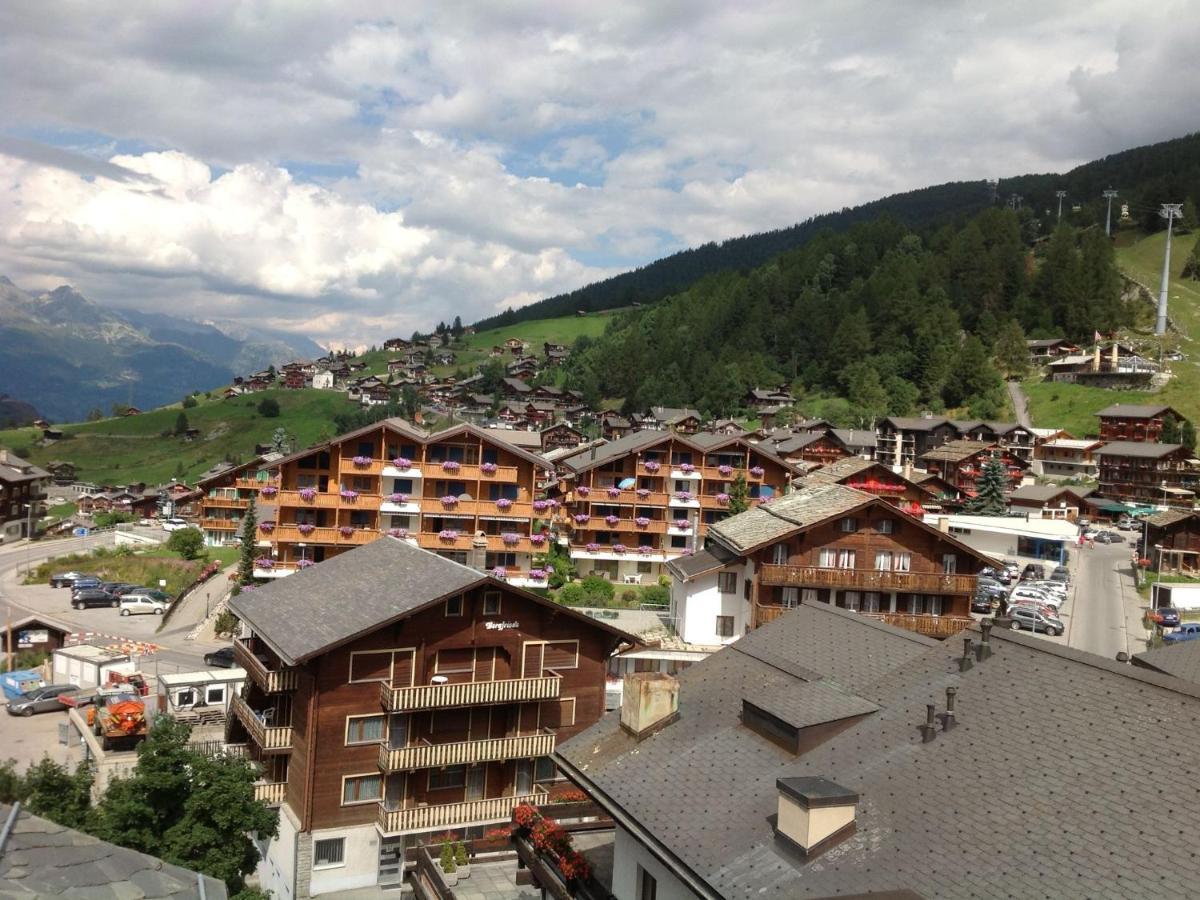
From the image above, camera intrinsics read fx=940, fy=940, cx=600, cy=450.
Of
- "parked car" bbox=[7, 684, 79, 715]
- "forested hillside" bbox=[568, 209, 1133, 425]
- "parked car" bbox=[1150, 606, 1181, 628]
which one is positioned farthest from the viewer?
"forested hillside" bbox=[568, 209, 1133, 425]

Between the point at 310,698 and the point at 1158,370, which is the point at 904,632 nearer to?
the point at 310,698

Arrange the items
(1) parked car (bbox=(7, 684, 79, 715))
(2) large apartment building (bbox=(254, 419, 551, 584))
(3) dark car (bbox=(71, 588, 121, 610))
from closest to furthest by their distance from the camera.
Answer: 1. (1) parked car (bbox=(7, 684, 79, 715))
2. (2) large apartment building (bbox=(254, 419, 551, 584))
3. (3) dark car (bbox=(71, 588, 121, 610))

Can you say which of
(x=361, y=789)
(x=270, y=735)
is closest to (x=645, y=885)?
(x=361, y=789)

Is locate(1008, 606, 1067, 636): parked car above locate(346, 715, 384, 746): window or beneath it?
beneath

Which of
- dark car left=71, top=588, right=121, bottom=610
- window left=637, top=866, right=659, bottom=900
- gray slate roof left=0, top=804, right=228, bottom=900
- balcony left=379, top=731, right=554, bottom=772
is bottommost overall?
dark car left=71, top=588, right=121, bottom=610

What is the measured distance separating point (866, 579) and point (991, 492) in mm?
54346

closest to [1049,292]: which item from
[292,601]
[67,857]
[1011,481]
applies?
[1011,481]

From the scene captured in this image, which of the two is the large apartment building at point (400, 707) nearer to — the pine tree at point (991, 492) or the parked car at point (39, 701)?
the parked car at point (39, 701)

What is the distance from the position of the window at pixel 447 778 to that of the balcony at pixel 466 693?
7.64ft

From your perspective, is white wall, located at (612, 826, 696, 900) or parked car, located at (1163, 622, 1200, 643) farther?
parked car, located at (1163, 622, 1200, 643)

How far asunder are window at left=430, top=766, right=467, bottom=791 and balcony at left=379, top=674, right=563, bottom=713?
91.7 inches

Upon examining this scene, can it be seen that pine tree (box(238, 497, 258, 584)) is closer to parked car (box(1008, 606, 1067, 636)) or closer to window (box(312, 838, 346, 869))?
window (box(312, 838, 346, 869))

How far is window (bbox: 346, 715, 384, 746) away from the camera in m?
27.2

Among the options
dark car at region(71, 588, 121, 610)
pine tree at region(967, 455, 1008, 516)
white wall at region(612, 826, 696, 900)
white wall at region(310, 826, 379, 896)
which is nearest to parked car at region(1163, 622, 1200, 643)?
pine tree at region(967, 455, 1008, 516)
